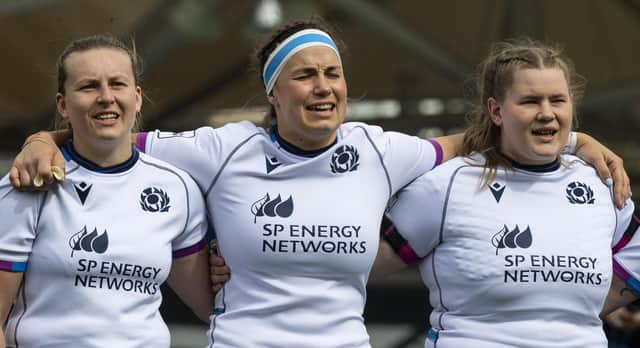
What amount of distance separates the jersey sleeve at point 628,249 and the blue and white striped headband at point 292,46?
1189 millimetres

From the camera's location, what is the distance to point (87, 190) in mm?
3414

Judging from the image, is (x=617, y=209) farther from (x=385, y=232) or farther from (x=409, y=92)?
(x=409, y=92)

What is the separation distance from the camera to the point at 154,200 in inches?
138

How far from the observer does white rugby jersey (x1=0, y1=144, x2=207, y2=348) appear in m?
3.29

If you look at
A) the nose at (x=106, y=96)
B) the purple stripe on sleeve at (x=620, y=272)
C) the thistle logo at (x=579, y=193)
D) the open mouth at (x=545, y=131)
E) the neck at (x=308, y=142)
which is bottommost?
the purple stripe on sleeve at (x=620, y=272)

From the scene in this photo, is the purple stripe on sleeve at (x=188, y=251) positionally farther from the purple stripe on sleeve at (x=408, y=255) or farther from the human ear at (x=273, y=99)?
the purple stripe on sleeve at (x=408, y=255)

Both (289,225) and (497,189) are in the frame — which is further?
(497,189)

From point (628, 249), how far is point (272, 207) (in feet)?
4.34

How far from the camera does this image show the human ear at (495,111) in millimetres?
3821

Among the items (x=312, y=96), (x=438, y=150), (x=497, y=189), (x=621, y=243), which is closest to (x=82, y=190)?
(x=312, y=96)

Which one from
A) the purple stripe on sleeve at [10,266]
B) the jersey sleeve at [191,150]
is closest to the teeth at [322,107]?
the jersey sleeve at [191,150]

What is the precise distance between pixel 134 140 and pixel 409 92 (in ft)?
29.4

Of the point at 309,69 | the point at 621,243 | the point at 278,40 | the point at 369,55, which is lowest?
the point at 621,243

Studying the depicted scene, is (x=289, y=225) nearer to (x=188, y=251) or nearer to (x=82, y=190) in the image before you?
(x=188, y=251)
